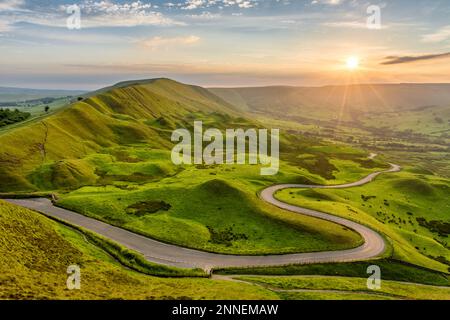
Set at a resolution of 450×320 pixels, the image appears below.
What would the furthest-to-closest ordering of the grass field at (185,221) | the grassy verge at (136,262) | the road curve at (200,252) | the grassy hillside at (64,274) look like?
the road curve at (200,252)
the grassy verge at (136,262)
the grass field at (185,221)
the grassy hillside at (64,274)

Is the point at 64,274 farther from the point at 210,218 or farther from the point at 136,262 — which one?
the point at 210,218

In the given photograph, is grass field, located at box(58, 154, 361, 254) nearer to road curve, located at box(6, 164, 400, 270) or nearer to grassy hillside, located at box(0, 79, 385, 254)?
grassy hillside, located at box(0, 79, 385, 254)

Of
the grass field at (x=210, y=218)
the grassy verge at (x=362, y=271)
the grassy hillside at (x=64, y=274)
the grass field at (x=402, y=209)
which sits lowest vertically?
the grass field at (x=402, y=209)

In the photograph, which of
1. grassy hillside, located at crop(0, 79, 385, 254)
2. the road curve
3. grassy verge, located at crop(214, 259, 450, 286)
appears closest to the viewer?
grassy verge, located at crop(214, 259, 450, 286)

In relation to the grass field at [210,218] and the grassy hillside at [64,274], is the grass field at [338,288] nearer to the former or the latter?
the grassy hillside at [64,274]

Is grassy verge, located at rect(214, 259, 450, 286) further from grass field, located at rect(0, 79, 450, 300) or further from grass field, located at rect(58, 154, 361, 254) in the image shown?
grass field, located at rect(58, 154, 361, 254)

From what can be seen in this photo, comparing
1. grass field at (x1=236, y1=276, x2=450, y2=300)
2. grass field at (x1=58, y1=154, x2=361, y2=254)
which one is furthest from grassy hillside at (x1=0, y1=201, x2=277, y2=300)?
grass field at (x1=58, y1=154, x2=361, y2=254)

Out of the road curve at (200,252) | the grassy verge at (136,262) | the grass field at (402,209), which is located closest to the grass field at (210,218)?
the road curve at (200,252)

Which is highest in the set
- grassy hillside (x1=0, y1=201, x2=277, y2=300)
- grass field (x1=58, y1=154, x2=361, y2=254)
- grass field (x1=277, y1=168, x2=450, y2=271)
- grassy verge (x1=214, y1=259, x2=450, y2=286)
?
grassy hillside (x1=0, y1=201, x2=277, y2=300)

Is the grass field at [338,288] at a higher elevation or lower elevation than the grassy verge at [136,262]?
lower

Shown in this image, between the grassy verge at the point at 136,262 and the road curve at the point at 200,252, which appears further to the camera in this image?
the road curve at the point at 200,252

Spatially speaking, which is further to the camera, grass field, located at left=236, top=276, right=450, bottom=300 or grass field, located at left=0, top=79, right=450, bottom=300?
grass field, located at left=236, top=276, right=450, bottom=300

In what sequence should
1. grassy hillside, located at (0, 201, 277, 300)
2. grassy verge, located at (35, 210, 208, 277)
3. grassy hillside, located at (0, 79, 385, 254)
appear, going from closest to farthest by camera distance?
grassy hillside, located at (0, 201, 277, 300), grassy verge, located at (35, 210, 208, 277), grassy hillside, located at (0, 79, 385, 254)

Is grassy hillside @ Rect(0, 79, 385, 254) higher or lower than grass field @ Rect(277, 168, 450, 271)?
higher
